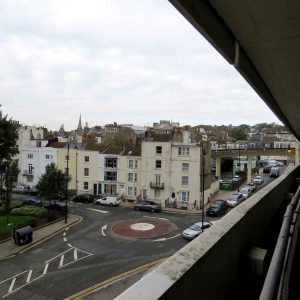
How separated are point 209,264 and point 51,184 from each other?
101ft

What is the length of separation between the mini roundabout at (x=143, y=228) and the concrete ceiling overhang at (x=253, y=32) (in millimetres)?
22151

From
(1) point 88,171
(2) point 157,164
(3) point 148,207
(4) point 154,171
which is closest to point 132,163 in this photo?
(4) point 154,171

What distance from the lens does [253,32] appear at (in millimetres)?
3199

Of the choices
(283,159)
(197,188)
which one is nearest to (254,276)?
(197,188)

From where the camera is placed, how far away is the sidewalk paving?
2223 centimetres

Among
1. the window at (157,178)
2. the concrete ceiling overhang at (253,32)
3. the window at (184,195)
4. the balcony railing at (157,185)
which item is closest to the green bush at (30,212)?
the balcony railing at (157,185)

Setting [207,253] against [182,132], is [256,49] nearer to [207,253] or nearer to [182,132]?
[207,253]

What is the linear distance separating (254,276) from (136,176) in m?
36.9

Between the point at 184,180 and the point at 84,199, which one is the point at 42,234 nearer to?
the point at 84,199

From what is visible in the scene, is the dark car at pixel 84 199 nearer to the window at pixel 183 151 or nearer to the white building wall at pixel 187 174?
the white building wall at pixel 187 174

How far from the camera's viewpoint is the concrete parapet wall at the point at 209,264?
6.68ft

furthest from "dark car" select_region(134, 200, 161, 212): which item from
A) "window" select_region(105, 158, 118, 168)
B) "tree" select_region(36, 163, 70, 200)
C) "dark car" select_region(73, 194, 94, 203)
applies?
"tree" select_region(36, 163, 70, 200)

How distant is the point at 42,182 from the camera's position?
Result: 31.8m

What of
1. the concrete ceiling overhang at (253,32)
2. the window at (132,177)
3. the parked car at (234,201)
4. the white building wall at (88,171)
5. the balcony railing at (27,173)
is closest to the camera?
the concrete ceiling overhang at (253,32)
